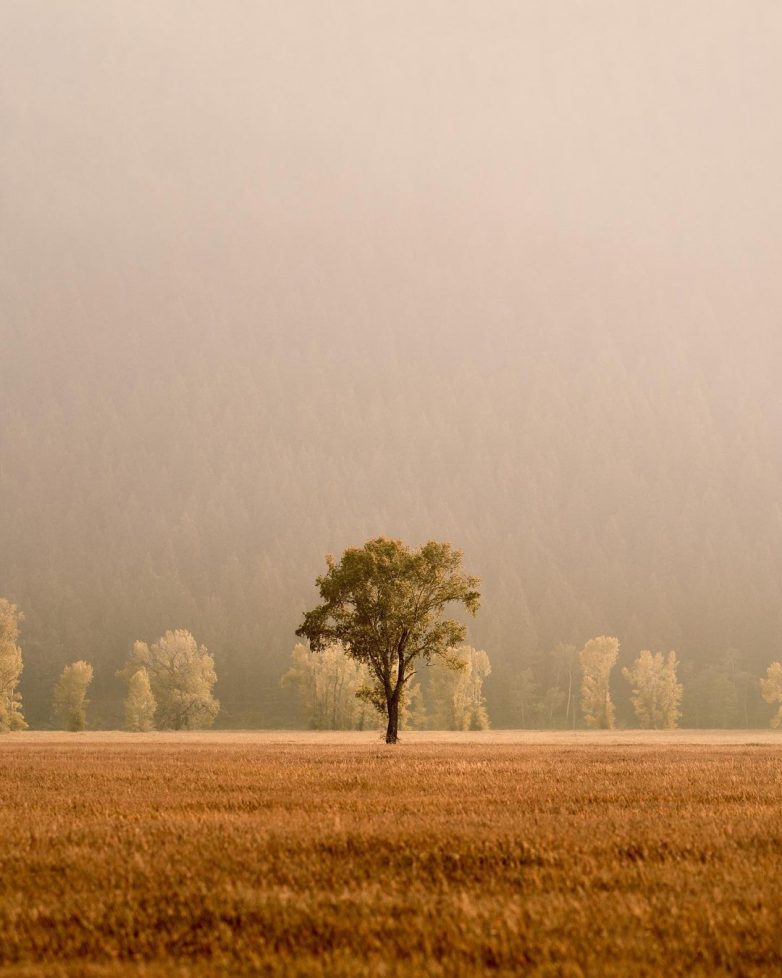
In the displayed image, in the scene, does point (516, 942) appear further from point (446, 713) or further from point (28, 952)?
point (446, 713)

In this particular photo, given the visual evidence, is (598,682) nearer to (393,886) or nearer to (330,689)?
(330,689)

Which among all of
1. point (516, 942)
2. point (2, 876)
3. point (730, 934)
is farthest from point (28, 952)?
point (730, 934)

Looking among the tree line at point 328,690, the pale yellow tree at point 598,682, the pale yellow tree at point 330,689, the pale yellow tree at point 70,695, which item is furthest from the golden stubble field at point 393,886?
the pale yellow tree at point 598,682

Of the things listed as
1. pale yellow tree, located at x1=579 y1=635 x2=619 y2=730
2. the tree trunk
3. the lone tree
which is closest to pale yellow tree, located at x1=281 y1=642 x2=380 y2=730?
pale yellow tree, located at x1=579 y1=635 x2=619 y2=730

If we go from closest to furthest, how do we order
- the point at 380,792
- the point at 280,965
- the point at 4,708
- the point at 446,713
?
the point at 280,965 < the point at 380,792 < the point at 4,708 < the point at 446,713

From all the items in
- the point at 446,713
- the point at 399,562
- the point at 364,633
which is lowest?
the point at 446,713

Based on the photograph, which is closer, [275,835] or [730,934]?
[730,934]

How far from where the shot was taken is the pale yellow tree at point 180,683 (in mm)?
142250

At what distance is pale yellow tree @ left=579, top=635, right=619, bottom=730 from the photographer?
15738 centimetres

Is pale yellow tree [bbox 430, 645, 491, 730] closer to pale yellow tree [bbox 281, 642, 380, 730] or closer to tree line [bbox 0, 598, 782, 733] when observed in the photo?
tree line [bbox 0, 598, 782, 733]

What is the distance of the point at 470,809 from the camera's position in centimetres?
1634

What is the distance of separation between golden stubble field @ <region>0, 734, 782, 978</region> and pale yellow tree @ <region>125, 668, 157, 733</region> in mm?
134058

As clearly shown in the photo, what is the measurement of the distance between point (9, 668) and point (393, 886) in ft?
383

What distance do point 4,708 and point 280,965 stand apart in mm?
118110
